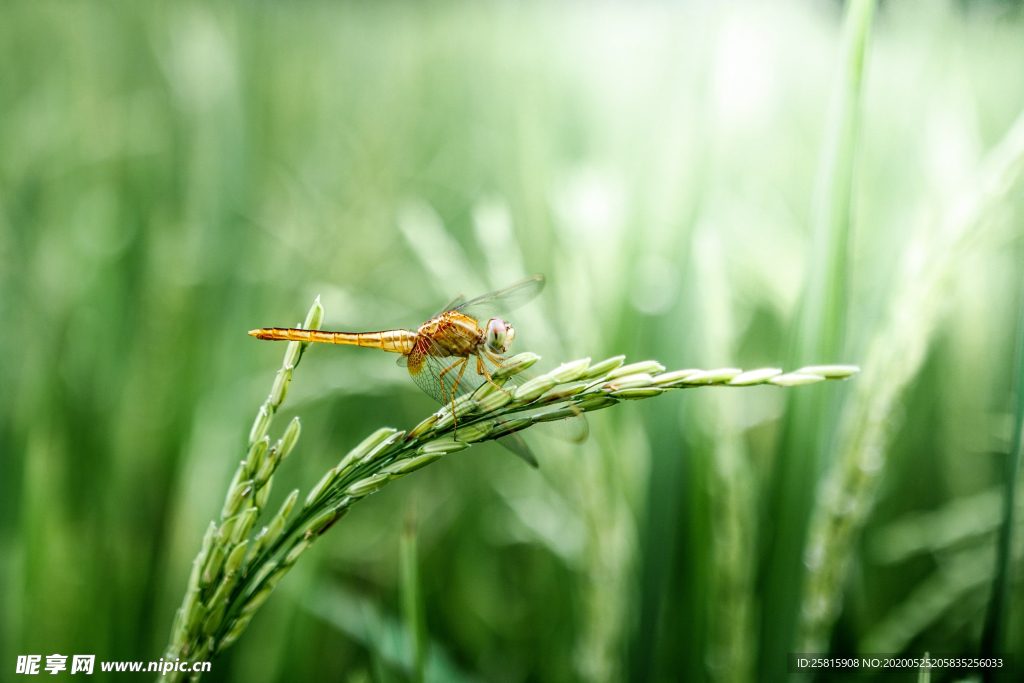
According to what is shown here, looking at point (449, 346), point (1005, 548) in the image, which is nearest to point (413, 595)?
point (449, 346)

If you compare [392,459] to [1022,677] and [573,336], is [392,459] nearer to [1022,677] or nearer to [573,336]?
[573,336]

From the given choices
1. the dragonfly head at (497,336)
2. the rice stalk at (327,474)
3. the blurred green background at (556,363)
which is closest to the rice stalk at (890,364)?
the blurred green background at (556,363)

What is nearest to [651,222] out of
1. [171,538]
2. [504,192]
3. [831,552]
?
[831,552]

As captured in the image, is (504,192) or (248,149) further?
(504,192)

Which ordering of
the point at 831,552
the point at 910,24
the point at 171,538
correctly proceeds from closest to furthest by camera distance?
the point at 831,552
the point at 171,538
the point at 910,24

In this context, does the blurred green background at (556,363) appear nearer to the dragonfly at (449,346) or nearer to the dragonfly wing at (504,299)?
the dragonfly wing at (504,299)

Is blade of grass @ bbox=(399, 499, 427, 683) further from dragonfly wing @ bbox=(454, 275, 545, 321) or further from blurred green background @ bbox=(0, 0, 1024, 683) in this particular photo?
dragonfly wing @ bbox=(454, 275, 545, 321)
